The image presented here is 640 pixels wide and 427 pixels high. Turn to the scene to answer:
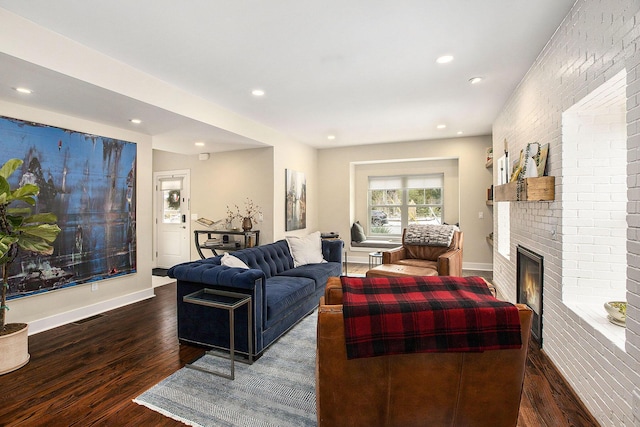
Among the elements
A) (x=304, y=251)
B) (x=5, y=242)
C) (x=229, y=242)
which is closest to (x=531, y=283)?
(x=304, y=251)

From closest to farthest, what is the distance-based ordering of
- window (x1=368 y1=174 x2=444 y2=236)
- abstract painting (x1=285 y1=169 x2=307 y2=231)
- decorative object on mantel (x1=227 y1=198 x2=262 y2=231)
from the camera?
decorative object on mantel (x1=227 y1=198 x2=262 y2=231) → abstract painting (x1=285 y1=169 x2=307 y2=231) → window (x1=368 y1=174 x2=444 y2=236)

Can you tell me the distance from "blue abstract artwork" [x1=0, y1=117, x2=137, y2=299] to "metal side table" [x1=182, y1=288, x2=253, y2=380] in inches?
76.9

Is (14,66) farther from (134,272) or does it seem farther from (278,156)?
(278,156)

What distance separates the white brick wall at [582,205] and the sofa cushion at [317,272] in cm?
218

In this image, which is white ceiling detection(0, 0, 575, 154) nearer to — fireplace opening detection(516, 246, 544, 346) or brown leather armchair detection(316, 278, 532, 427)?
fireplace opening detection(516, 246, 544, 346)

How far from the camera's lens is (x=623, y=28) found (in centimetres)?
164

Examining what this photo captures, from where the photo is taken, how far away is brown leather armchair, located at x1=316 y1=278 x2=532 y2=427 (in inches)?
50.5

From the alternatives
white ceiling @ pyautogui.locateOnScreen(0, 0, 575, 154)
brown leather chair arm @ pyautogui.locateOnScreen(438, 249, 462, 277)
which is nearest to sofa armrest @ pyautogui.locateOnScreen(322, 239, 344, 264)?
brown leather chair arm @ pyautogui.locateOnScreen(438, 249, 462, 277)

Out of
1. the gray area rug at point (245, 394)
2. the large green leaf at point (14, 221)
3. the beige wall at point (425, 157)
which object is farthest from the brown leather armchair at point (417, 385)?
the beige wall at point (425, 157)

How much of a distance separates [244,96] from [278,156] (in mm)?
1792

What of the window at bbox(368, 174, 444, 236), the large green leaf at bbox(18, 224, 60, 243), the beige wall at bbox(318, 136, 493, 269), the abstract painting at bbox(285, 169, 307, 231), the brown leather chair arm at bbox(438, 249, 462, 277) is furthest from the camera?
the window at bbox(368, 174, 444, 236)

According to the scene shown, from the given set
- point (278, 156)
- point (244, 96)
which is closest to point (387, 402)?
point (244, 96)

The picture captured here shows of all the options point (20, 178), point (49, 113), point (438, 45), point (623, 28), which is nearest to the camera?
point (623, 28)

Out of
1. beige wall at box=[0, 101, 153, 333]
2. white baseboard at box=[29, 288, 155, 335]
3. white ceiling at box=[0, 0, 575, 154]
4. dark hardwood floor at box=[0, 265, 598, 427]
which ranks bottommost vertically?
dark hardwood floor at box=[0, 265, 598, 427]
